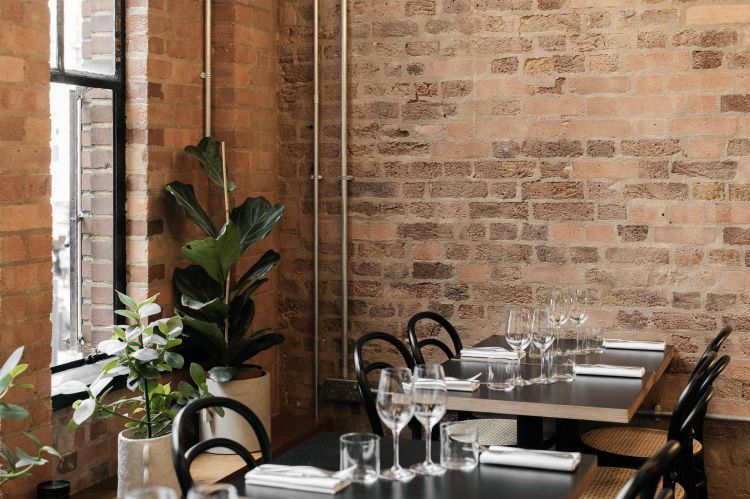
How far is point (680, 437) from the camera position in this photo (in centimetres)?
320

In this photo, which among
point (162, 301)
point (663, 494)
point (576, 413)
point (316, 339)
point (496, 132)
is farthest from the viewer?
point (316, 339)

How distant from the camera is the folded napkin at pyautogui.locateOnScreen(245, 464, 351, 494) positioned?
85.4 inches

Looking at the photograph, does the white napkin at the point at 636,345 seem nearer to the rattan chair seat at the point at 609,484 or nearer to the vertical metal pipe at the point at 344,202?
the rattan chair seat at the point at 609,484

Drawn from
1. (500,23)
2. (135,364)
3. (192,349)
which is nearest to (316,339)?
(192,349)

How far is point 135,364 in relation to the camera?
3.59 meters

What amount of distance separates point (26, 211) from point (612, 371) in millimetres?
2137

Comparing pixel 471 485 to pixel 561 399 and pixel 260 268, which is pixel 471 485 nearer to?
pixel 561 399

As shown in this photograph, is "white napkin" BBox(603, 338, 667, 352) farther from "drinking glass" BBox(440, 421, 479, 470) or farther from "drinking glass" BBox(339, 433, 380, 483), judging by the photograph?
"drinking glass" BBox(339, 433, 380, 483)

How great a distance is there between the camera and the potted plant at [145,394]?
3.55 metres

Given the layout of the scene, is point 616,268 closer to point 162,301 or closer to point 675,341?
point 675,341

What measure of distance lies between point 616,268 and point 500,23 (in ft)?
4.10

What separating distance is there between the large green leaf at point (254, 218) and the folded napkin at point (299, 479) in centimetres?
208

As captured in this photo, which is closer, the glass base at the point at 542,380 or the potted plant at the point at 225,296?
the glass base at the point at 542,380

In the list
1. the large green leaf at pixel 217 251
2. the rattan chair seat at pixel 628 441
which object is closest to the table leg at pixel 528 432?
the rattan chair seat at pixel 628 441
